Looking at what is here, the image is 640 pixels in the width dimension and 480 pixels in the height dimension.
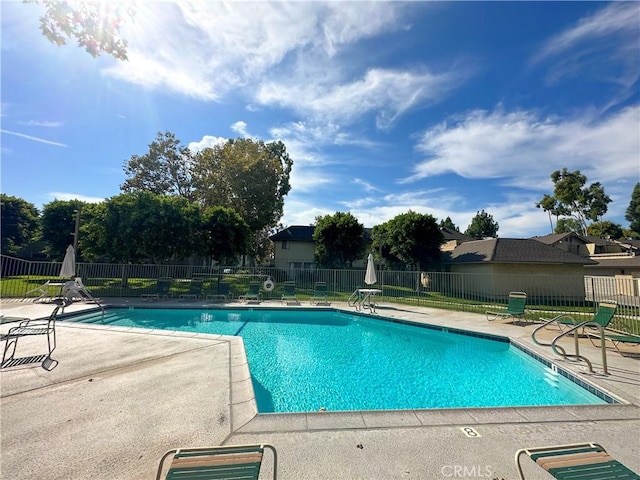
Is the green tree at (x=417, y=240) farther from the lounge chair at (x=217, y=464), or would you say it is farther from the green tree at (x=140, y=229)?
the lounge chair at (x=217, y=464)

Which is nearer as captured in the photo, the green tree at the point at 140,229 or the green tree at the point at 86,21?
the green tree at the point at 86,21

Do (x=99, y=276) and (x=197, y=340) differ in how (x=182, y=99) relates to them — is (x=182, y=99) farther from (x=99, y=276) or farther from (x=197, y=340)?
(x=99, y=276)

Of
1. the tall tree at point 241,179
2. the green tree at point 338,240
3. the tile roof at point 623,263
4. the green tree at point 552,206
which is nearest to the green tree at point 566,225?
the green tree at point 552,206

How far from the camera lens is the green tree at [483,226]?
6324 cm

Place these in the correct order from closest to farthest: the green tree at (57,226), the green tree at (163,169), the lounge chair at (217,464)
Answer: the lounge chair at (217,464)
the green tree at (57,226)
the green tree at (163,169)

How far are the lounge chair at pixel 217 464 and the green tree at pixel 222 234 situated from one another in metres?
19.9

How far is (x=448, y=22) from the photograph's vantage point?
8.70 m

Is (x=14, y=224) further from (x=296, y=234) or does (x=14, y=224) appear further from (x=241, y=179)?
(x=296, y=234)

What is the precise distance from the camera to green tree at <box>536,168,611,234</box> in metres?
44.8

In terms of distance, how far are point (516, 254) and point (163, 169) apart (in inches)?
1383

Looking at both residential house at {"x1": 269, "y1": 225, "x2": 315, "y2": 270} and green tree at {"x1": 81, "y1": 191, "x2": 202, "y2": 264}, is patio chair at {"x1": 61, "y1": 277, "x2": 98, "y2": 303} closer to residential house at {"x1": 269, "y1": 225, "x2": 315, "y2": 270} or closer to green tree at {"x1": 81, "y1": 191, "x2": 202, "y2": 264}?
green tree at {"x1": 81, "y1": 191, "x2": 202, "y2": 264}

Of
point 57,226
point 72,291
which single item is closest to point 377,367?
point 72,291

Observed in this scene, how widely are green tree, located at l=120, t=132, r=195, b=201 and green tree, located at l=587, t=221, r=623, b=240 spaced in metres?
61.2

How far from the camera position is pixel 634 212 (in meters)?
51.1
